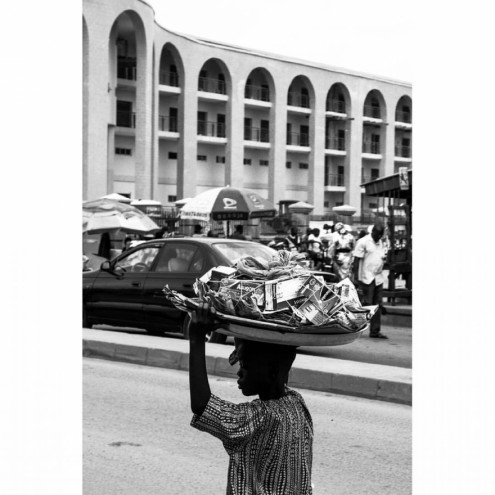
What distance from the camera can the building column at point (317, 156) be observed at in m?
64.6

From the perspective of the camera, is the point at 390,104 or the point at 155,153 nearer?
the point at 155,153

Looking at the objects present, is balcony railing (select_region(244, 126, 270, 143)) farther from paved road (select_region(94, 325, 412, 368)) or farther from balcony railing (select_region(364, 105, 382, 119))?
paved road (select_region(94, 325, 412, 368))

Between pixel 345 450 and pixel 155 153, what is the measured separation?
47006 mm

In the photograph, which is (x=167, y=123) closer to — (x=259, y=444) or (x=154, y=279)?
(x=154, y=279)

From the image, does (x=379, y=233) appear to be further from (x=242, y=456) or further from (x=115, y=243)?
(x=115, y=243)

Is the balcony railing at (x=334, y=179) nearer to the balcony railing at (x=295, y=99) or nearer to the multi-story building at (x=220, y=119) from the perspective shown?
the multi-story building at (x=220, y=119)

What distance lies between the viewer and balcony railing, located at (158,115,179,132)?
183 feet

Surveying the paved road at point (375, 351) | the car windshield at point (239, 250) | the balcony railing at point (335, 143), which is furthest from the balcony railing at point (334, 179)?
the car windshield at point (239, 250)

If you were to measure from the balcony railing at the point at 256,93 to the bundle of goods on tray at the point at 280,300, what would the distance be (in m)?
59.7

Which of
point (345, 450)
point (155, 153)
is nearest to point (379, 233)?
point (345, 450)

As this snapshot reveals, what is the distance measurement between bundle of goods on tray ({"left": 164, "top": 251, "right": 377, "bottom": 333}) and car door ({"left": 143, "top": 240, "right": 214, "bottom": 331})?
28.2 feet

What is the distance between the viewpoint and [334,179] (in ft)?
223

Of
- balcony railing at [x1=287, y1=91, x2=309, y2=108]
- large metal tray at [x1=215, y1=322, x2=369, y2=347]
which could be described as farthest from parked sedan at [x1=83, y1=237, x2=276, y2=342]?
balcony railing at [x1=287, y1=91, x2=309, y2=108]

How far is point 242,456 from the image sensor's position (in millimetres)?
2607
